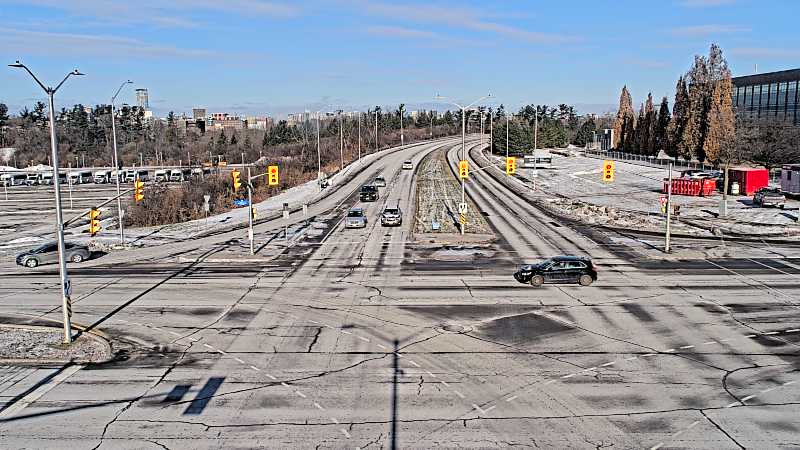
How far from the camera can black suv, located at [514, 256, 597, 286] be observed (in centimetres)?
3145

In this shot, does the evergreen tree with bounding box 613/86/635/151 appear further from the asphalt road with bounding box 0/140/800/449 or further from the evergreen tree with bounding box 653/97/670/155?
the asphalt road with bounding box 0/140/800/449

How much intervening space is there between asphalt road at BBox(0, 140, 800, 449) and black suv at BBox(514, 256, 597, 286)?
449mm

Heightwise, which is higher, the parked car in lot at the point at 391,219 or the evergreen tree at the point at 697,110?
the evergreen tree at the point at 697,110

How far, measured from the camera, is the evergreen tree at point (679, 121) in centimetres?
7600

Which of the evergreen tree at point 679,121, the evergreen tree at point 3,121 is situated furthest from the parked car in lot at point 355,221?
the evergreen tree at point 3,121

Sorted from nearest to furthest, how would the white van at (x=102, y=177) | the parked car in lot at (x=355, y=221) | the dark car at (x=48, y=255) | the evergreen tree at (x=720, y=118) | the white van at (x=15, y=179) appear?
1. the dark car at (x=48, y=255)
2. the parked car in lot at (x=355, y=221)
3. the evergreen tree at (x=720, y=118)
4. the white van at (x=15, y=179)
5. the white van at (x=102, y=177)

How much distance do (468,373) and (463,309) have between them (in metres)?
7.62

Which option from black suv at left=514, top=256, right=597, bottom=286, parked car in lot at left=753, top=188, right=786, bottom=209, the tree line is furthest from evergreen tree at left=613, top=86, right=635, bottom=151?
black suv at left=514, top=256, right=597, bottom=286

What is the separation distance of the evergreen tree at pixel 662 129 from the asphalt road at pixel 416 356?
5247cm

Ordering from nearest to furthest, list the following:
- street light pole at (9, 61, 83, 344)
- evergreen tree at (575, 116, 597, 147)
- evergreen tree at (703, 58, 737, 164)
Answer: street light pole at (9, 61, 83, 344), evergreen tree at (703, 58, 737, 164), evergreen tree at (575, 116, 597, 147)

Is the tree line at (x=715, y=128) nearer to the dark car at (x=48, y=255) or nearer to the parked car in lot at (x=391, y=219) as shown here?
the parked car in lot at (x=391, y=219)

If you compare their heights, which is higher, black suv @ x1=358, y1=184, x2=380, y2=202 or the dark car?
black suv @ x1=358, y1=184, x2=380, y2=202

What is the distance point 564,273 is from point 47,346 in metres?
22.3

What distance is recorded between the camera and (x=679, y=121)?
7850 centimetres
